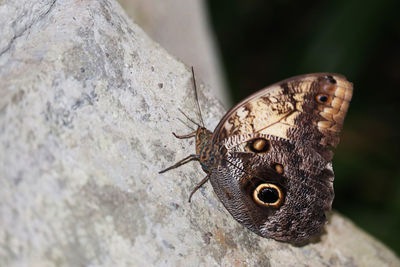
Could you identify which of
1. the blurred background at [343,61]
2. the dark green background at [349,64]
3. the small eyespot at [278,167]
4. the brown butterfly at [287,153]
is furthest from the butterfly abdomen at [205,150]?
the dark green background at [349,64]

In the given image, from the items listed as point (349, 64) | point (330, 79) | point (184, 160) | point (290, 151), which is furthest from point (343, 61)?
point (184, 160)

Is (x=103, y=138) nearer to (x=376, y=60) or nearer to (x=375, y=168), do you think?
(x=375, y=168)

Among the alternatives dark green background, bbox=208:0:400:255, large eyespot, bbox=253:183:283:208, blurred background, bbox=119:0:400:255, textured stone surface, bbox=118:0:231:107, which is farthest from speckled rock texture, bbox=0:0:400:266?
dark green background, bbox=208:0:400:255

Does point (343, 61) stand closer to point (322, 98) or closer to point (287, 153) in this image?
point (322, 98)

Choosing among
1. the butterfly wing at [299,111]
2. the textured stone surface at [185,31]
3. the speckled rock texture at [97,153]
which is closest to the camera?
the speckled rock texture at [97,153]

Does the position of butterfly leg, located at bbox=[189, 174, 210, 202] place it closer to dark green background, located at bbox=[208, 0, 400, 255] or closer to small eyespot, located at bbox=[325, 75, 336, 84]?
small eyespot, located at bbox=[325, 75, 336, 84]

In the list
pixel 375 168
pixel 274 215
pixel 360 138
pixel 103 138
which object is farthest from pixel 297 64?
pixel 103 138

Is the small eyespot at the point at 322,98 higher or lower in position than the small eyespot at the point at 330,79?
lower

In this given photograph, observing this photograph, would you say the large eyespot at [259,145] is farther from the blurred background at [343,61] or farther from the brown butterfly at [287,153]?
the blurred background at [343,61]
